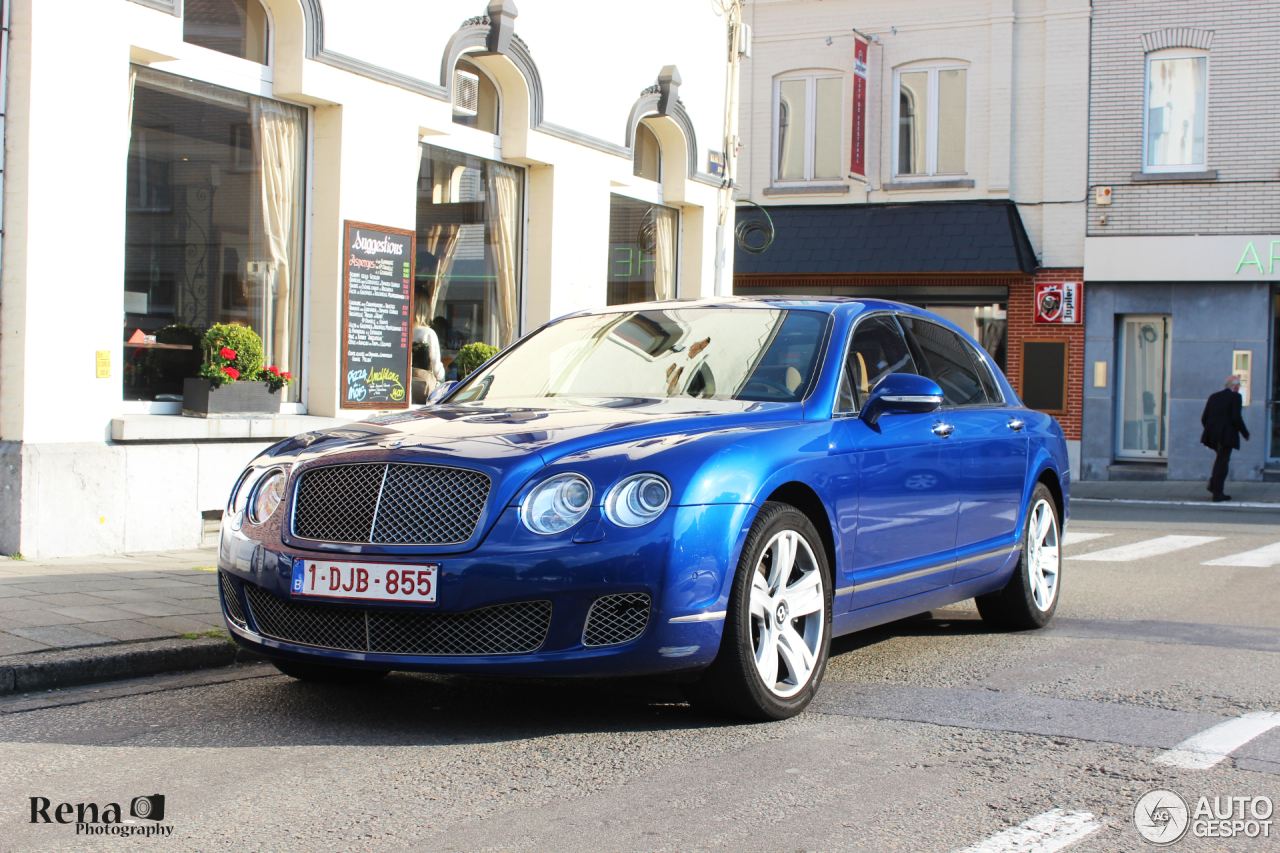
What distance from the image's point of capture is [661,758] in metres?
4.33

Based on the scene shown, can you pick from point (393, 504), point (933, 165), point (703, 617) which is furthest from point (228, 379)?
point (933, 165)

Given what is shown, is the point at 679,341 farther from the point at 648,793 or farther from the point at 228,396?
the point at 228,396

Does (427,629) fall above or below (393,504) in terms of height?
below

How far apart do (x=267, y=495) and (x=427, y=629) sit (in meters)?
0.92

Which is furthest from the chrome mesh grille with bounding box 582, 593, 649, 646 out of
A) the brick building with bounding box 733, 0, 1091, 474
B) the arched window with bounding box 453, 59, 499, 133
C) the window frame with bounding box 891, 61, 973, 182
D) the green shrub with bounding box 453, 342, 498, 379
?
the window frame with bounding box 891, 61, 973, 182

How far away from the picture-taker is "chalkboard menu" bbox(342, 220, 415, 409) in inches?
428

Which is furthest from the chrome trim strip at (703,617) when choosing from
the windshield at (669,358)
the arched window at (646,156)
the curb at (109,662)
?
the arched window at (646,156)

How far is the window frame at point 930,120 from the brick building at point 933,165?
0.02m

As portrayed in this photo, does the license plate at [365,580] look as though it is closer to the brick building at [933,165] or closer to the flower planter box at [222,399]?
the flower planter box at [222,399]

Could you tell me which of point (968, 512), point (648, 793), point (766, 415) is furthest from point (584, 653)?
point (968, 512)

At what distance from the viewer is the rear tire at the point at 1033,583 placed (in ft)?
23.1

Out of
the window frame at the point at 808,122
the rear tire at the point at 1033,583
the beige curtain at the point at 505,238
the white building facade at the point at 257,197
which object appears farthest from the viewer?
the window frame at the point at 808,122

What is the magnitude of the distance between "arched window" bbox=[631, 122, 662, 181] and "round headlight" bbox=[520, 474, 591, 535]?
1123cm

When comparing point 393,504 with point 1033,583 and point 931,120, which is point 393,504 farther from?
point 931,120
